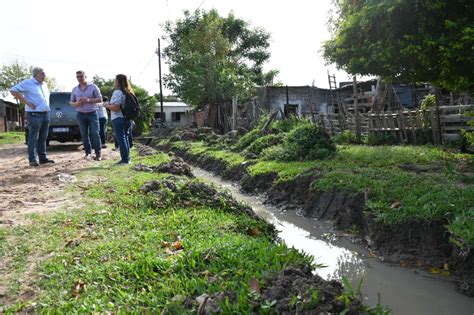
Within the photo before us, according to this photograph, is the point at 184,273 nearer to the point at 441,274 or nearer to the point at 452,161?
the point at 441,274

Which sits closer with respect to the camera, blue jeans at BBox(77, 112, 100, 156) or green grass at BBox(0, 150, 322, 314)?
green grass at BBox(0, 150, 322, 314)

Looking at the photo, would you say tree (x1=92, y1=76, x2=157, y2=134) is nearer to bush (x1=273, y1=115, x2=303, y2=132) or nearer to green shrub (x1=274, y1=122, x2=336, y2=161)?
bush (x1=273, y1=115, x2=303, y2=132)

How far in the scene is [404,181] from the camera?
568cm

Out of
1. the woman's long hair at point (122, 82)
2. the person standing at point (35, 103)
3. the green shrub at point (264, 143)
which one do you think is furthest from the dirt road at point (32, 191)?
the green shrub at point (264, 143)

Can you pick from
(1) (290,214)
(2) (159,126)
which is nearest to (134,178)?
(1) (290,214)

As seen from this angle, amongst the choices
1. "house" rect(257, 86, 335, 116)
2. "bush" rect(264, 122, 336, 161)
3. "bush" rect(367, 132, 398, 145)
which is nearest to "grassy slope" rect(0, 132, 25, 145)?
"house" rect(257, 86, 335, 116)

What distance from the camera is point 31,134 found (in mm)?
7227

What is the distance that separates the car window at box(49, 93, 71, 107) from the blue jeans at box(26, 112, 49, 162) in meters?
5.16

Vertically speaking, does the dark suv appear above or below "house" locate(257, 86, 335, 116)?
below

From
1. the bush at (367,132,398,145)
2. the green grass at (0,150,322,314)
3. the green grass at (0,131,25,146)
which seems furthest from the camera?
the green grass at (0,131,25,146)

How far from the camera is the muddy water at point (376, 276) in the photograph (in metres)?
3.18

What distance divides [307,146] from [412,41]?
3166 millimetres

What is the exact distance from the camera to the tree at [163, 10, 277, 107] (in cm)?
2405

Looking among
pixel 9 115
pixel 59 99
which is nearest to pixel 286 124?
pixel 59 99
